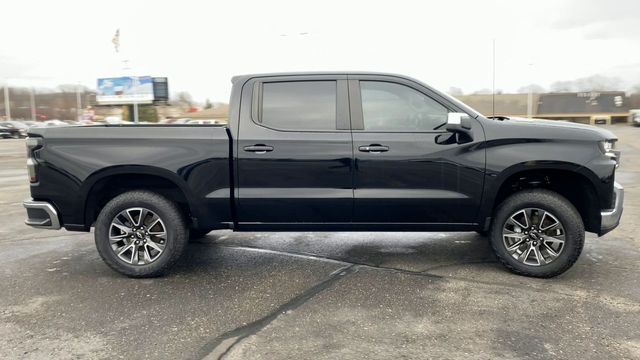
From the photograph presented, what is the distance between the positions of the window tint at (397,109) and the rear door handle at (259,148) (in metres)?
0.94

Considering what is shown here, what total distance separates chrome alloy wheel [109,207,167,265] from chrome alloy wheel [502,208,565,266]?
3.30 m

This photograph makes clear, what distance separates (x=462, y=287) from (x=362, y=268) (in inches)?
40.2

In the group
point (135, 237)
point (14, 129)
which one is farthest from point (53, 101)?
point (135, 237)

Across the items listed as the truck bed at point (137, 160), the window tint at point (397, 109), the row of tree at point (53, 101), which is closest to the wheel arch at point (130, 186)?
the truck bed at point (137, 160)

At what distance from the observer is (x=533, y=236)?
465cm

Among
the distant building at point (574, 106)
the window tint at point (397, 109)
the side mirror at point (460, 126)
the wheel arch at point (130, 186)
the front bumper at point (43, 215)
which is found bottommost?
the front bumper at point (43, 215)

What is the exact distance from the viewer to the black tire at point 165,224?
4730 mm

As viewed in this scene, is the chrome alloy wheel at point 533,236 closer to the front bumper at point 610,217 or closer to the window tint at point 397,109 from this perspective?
the front bumper at point 610,217

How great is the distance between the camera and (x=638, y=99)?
84.1m

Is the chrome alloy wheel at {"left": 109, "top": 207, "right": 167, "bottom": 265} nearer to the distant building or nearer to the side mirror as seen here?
the side mirror

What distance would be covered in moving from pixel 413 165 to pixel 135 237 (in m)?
2.74

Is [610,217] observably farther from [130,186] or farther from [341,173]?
[130,186]

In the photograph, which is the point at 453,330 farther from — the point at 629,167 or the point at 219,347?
the point at 629,167

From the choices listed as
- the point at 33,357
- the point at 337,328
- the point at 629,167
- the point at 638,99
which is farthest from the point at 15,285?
the point at 638,99
